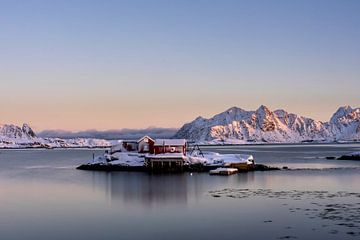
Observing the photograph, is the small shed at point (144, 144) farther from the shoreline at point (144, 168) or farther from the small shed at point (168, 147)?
the shoreline at point (144, 168)

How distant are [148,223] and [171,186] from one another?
2104 cm

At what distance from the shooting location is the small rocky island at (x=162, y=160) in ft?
242

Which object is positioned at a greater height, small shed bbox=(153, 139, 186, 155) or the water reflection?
small shed bbox=(153, 139, 186, 155)

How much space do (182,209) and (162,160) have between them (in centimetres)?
3924

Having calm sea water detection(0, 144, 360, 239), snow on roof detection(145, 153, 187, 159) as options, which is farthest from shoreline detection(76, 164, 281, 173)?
calm sea water detection(0, 144, 360, 239)

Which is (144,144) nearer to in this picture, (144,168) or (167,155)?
(167,155)

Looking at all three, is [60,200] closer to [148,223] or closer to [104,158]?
[148,223]

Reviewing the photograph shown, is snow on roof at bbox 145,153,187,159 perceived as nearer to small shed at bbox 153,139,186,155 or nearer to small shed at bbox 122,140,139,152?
small shed at bbox 153,139,186,155

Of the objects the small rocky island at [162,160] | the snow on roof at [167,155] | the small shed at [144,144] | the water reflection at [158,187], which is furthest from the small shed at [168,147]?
the water reflection at [158,187]

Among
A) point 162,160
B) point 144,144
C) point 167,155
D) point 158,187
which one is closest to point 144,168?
point 162,160

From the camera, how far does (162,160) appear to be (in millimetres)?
74812

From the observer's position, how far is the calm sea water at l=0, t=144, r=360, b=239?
27.4 meters

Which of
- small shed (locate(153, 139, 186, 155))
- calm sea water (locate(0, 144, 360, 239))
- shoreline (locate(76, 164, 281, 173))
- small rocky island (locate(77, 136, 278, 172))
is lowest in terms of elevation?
calm sea water (locate(0, 144, 360, 239))

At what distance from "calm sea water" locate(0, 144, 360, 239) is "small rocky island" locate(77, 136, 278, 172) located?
16835mm
